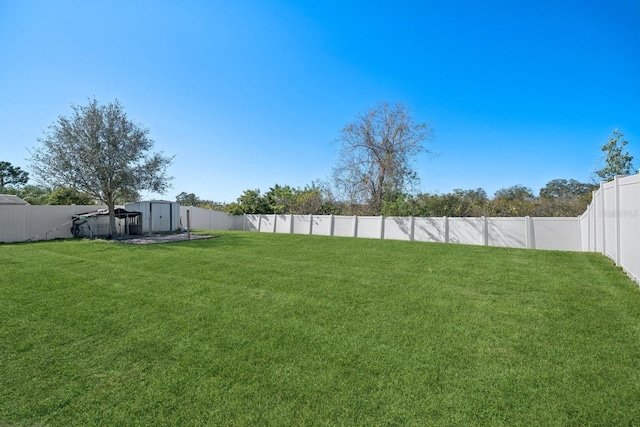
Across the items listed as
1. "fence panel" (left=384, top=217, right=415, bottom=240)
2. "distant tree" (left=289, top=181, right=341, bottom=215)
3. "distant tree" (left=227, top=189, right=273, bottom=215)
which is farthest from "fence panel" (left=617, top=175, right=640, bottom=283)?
"distant tree" (left=227, top=189, right=273, bottom=215)

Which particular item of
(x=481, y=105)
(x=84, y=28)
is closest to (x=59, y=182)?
(x=84, y=28)

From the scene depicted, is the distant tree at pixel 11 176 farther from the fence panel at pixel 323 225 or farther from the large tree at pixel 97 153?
the fence panel at pixel 323 225

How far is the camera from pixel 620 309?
3.84 meters

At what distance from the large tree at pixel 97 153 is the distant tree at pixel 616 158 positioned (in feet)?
Result: 74.9

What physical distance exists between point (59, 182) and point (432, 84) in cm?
1937

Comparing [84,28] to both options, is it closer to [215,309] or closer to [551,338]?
[215,309]

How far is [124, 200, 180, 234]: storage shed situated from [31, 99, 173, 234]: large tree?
2007 mm

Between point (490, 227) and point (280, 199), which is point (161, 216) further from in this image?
point (490, 227)

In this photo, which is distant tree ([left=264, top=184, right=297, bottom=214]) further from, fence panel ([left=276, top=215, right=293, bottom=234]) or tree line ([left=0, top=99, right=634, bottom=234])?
fence panel ([left=276, top=215, right=293, bottom=234])

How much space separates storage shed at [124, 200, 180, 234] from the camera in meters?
18.2

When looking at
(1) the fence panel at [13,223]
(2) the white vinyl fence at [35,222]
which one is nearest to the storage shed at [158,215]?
(2) the white vinyl fence at [35,222]

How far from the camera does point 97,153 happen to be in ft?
48.4

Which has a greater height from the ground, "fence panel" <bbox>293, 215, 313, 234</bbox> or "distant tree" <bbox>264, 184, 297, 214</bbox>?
"distant tree" <bbox>264, 184, 297, 214</bbox>

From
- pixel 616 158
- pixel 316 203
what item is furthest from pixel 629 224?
pixel 316 203
